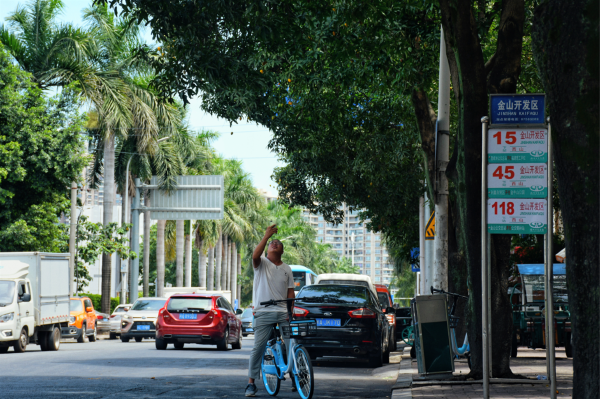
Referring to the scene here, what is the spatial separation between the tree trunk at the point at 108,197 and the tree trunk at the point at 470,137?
29754 millimetres

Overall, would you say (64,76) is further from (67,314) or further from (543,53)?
(543,53)

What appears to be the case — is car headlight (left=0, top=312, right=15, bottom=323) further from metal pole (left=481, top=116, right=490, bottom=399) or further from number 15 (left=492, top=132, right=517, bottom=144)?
number 15 (left=492, top=132, right=517, bottom=144)

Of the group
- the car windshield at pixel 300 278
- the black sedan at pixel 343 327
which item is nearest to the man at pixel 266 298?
the black sedan at pixel 343 327

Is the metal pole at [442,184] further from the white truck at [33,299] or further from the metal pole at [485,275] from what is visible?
the white truck at [33,299]

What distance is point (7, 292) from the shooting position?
20.2 m

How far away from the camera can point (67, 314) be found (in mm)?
24188

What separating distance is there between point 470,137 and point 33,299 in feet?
48.6

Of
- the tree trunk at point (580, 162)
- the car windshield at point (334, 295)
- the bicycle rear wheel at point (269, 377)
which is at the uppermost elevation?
the tree trunk at point (580, 162)

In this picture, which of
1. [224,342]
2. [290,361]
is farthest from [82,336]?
[290,361]

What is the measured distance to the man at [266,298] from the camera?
9.80 meters

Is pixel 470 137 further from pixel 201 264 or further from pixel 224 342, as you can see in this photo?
pixel 201 264

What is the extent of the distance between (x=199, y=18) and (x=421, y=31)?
510cm

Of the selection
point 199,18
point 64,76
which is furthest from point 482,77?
point 64,76

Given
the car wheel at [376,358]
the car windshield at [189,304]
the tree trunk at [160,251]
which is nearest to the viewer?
the car wheel at [376,358]
